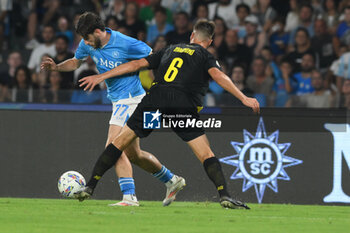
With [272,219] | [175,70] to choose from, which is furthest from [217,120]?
[272,219]

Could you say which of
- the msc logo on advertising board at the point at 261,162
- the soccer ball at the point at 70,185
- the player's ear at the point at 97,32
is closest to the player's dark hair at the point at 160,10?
the msc logo on advertising board at the point at 261,162

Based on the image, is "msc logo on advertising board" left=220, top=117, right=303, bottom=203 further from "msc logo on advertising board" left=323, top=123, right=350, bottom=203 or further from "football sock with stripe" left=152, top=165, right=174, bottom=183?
"football sock with stripe" left=152, top=165, right=174, bottom=183

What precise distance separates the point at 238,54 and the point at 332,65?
1697mm

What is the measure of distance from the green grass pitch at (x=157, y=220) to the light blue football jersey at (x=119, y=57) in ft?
4.56

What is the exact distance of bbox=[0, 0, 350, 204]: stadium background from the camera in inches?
426

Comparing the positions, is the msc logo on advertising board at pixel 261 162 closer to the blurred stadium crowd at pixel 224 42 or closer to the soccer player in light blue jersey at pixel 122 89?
the blurred stadium crowd at pixel 224 42

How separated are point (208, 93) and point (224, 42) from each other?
2.70m

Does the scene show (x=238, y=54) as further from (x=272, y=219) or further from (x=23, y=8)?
(x=272, y=219)

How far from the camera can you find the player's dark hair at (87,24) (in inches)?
340

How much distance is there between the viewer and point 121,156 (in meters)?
8.94

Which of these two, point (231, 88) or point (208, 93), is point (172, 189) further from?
point (208, 93)

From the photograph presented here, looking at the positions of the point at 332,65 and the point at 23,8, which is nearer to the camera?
the point at 332,65

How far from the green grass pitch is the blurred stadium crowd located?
10.3ft

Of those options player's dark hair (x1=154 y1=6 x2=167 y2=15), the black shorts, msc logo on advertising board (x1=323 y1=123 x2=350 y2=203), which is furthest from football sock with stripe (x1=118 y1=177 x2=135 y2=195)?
player's dark hair (x1=154 y1=6 x2=167 y2=15)
